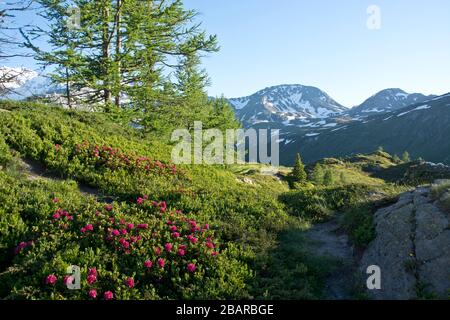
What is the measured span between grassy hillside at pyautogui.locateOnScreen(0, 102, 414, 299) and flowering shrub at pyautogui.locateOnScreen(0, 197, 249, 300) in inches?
1.0

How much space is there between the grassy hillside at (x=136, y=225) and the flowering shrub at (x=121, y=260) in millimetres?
25

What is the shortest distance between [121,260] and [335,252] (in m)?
5.34

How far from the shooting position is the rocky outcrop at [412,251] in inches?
264

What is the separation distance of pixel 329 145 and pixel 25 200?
658 feet

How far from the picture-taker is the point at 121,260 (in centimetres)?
725

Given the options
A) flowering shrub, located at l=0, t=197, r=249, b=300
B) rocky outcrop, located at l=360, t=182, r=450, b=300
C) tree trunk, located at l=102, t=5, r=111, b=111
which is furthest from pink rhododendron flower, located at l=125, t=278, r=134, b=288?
tree trunk, located at l=102, t=5, r=111, b=111

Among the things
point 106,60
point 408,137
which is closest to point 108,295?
point 106,60

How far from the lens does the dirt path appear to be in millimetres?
7355

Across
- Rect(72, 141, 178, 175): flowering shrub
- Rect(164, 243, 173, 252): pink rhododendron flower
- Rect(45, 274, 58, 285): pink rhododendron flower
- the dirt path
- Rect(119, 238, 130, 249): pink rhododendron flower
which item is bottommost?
the dirt path

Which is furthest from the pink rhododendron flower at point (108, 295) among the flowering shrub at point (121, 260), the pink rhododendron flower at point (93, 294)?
the pink rhododendron flower at point (93, 294)

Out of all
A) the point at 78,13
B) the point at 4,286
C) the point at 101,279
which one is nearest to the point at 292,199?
the point at 101,279

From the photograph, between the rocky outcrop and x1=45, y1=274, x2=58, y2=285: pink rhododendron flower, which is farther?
the rocky outcrop

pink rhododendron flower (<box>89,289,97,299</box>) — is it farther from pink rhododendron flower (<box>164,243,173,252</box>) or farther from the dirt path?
the dirt path

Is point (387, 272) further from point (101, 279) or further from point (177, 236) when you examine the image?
point (101, 279)
